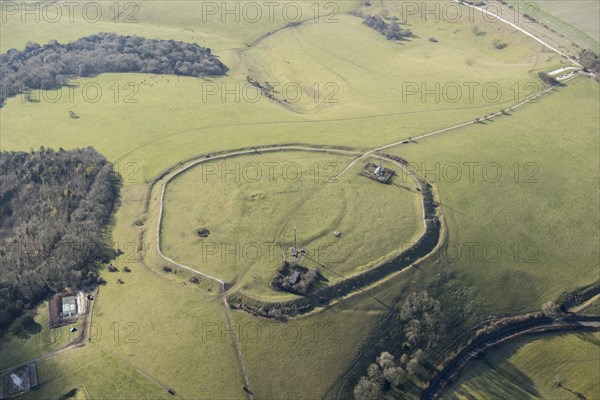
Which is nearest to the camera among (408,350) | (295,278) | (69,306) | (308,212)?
(408,350)

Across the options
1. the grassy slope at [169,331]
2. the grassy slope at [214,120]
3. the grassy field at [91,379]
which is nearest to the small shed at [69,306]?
the grassy slope at [169,331]

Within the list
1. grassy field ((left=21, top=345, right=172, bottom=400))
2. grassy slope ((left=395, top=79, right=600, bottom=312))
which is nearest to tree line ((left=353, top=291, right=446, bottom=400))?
grassy slope ((left=395, top=79, right=600, bottom=312))

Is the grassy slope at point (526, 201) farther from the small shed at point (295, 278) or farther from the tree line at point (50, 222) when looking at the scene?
the tree line at point (50, 222)

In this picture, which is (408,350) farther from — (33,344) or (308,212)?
(33,344)

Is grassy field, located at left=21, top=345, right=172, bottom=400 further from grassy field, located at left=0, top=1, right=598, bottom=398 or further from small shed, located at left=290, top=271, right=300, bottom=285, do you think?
small shed, located at left=290, top=271, right=300, bottom=285

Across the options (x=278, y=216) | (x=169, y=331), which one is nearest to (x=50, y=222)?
(x=169, y=331)

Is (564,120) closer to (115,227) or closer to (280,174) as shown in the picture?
(280,174)
